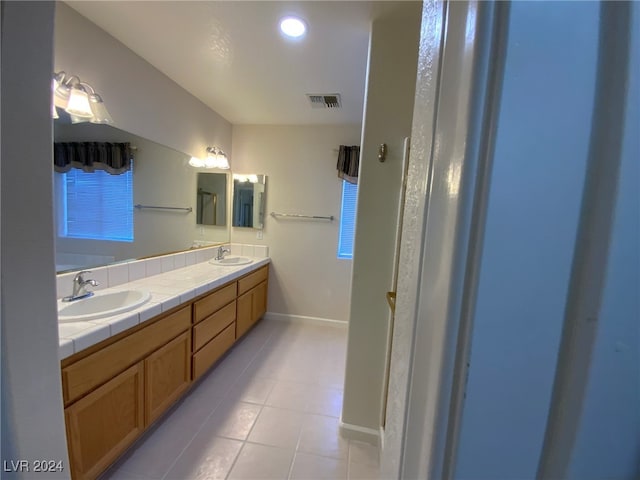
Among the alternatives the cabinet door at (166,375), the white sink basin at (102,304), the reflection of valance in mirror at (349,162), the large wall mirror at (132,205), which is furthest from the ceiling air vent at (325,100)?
the cabinet door at (166,375)

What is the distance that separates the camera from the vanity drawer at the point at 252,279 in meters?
2.57

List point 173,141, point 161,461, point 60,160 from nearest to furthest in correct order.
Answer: point 161,461 → point 60,160 → point 173,141

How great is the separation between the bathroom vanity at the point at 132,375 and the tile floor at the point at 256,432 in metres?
0.17

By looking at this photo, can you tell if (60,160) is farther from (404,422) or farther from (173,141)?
(404,422)

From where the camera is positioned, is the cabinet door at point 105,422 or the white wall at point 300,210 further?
the white wall at point 300,210

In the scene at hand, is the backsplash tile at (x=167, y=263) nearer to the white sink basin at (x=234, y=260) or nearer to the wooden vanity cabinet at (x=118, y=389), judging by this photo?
the white sink basin at (x=234, y=260)

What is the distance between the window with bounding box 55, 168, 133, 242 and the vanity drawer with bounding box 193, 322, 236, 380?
3.29ft

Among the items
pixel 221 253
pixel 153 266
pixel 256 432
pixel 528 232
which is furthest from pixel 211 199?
pixel 528 232

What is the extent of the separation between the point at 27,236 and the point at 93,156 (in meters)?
1.46

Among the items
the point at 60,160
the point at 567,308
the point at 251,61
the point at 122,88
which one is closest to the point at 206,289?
the point at 60,160

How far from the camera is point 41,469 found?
64 centimetres

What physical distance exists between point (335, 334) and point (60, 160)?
279 centimetres

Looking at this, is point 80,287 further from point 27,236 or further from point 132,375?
point 27,236

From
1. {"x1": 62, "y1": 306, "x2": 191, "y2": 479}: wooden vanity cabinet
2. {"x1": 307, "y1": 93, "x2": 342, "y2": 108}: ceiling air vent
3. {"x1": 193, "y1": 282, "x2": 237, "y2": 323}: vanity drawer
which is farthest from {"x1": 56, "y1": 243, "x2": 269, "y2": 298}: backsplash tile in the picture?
{"x1": 307, "y1": 93, "x2": 342, "y2": 108}: ceiling air vent
